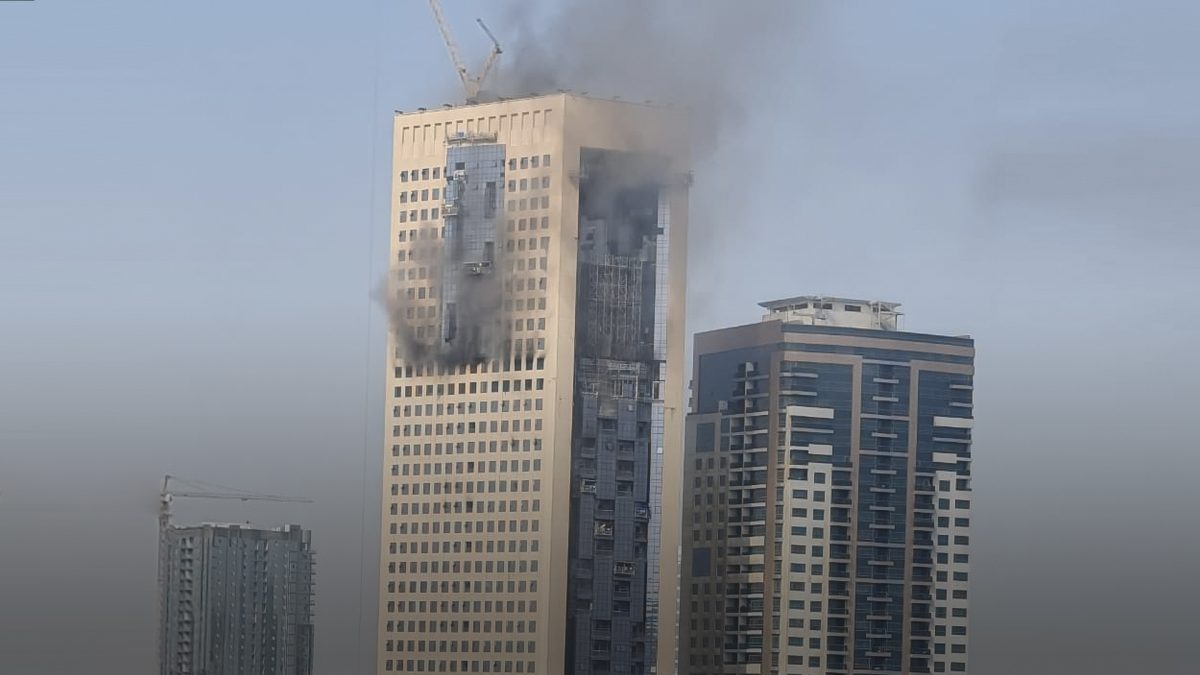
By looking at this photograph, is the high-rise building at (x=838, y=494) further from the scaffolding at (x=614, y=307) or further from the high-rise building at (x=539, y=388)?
the scaffolding at (x=614, y=307)

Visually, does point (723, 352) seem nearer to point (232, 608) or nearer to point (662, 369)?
point (662, 369)

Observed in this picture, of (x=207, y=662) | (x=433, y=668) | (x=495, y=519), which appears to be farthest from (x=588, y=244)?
(x=207, y=662)

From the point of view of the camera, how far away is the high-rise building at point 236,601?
28.7 meters

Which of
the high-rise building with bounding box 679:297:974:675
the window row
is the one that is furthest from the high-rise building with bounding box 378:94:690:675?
the high-rise building with bounding box 679:297:974:675

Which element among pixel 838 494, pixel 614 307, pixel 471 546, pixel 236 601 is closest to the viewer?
pixel 471 546

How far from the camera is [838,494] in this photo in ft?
97.1

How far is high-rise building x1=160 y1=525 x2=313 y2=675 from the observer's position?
1129 inches

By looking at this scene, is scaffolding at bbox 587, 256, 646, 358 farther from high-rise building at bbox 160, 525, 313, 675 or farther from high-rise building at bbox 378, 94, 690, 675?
high-rise building at bbox 160, 525, 313, 675

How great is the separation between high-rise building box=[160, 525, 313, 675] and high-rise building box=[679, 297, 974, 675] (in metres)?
5.44

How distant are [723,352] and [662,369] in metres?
5.06

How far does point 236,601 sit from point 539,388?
25.6ft

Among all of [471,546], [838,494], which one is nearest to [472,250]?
[471,546]

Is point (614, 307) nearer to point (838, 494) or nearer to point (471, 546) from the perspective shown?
point (471, 546)

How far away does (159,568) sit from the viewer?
3120 cm
